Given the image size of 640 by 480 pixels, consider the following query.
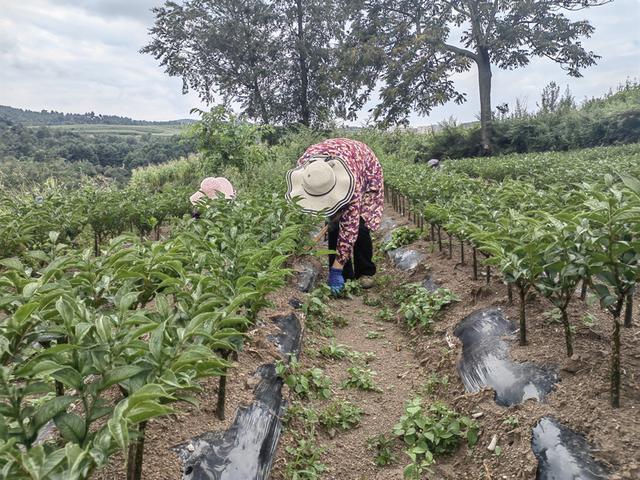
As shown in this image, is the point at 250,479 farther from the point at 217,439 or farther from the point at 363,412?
the point at 363,412

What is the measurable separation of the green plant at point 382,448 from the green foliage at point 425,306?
1.30 metres

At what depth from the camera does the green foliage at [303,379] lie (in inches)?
102

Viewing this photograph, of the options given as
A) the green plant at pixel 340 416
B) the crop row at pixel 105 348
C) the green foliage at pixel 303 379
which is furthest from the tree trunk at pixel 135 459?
the green plant at pixel 340 416

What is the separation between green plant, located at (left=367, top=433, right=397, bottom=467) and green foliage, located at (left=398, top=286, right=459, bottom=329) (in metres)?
1.30

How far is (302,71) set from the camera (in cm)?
2602

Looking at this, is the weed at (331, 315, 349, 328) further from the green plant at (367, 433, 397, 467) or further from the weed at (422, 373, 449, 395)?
the green plant at (367, 433, 397, 467)

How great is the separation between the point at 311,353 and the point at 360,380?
1.26 feet

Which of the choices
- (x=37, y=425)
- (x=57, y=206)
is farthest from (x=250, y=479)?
(x=57, y=206)

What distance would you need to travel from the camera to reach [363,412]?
111 inches

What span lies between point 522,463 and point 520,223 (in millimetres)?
1262

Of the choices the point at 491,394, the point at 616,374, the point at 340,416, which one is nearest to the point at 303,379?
the point at 340,416

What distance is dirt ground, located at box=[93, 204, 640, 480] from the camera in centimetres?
179

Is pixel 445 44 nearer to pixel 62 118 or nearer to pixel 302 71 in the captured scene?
pixel 302 71

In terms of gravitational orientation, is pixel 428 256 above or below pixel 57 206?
below
